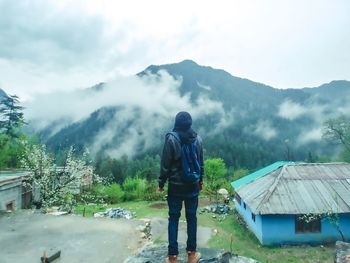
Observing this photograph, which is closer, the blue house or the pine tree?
the blue house

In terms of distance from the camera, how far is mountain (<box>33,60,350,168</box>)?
4364 inches

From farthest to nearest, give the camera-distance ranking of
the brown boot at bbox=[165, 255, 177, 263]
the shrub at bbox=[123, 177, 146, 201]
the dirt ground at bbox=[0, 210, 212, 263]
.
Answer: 1. the shrub at bbox=[123, 177, 146, 201]
2. the dirt ground at bbox=[0, 210, 212, 263]
3. the brown boot at bbox=[165, 255, 177, 263]

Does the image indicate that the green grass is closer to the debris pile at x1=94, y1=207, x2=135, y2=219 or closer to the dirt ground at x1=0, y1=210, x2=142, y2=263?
the debris pile at x1=94, y1=207, x2=135, y2=219

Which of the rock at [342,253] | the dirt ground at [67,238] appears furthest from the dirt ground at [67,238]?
the rock at [342,253]

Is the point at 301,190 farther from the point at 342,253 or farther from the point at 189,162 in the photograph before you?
the point at 189,162

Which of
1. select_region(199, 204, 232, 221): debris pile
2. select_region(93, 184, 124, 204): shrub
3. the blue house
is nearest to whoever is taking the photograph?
the blue house

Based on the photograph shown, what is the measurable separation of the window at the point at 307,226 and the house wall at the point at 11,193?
1694 cm

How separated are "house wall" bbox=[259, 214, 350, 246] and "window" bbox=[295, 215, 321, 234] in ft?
0.60

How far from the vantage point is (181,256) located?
213 inches

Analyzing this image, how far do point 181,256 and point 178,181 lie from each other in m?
1.33

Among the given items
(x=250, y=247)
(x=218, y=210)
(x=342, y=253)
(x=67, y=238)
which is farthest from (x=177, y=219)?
(x=218, y=210)

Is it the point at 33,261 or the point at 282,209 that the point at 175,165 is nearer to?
the point at 33,261

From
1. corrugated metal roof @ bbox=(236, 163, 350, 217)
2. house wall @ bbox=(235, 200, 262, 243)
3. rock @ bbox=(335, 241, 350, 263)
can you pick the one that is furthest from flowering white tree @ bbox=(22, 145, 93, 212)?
rock @ bbox=(335, 241, 350, 263)

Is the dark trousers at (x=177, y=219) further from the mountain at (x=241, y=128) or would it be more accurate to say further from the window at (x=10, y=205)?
the mountain at (x=241, y=128)
